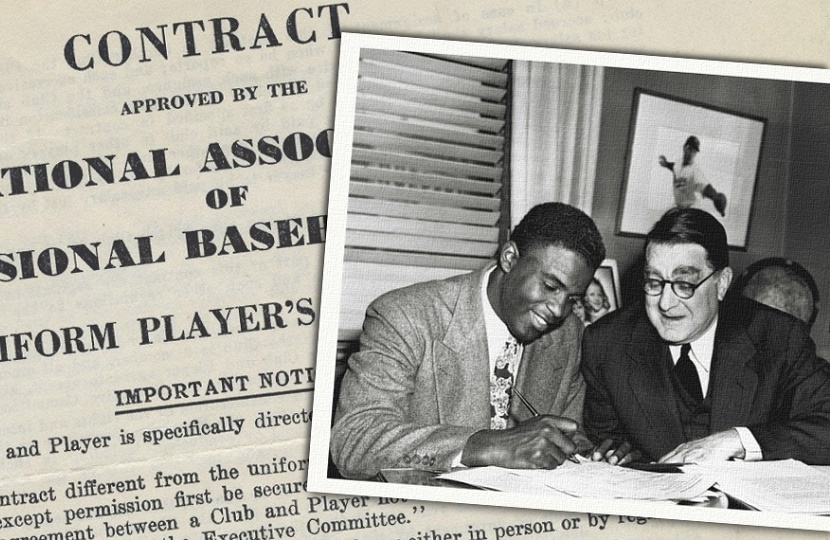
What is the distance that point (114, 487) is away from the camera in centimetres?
78

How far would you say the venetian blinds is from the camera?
762 millimetres

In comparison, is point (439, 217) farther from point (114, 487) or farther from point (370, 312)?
point (114, 487)

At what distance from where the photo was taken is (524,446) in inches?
29.4

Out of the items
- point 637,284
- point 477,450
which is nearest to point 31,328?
point 477,450

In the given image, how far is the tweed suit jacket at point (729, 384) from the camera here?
29.4 inches

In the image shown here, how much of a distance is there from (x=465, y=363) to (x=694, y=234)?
25 centimetres

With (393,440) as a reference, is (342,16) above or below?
above

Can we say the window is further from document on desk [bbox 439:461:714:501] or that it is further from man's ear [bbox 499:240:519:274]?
document on desk [bbox 439:461:714:501]

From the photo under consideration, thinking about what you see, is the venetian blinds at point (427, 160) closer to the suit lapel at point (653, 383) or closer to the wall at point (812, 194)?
the suit lapel at point (653, 383)

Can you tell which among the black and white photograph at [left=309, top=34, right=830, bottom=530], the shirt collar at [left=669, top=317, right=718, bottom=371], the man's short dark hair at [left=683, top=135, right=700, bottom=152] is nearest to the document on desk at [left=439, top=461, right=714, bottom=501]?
the black and white photograph at [left=309, top=34, right=830, bottom=530]

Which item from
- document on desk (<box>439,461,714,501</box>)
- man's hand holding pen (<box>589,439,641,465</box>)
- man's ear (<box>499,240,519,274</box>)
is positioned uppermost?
man's ear (<box>499,240,519,274</box>)

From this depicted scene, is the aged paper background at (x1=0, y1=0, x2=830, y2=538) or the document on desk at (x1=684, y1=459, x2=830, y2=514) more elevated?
the aged paper background at (x1=0, y1=0, x2=830, y2=538)

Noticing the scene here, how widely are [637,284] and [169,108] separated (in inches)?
19.5

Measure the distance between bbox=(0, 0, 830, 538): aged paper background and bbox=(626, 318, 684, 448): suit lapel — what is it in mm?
234
